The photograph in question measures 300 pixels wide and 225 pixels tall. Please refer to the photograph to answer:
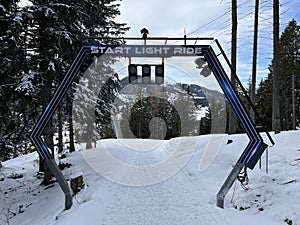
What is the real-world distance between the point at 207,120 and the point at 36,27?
35.9 metres

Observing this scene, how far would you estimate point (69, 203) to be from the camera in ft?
24.6

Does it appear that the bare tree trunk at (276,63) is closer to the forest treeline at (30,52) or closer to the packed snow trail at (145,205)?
the packed snow trail at (145,205)

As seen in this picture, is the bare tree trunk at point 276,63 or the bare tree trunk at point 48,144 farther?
the bare tree trunk at point 276,63

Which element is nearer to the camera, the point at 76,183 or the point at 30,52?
the point at 76,183

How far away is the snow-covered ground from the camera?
616 cm

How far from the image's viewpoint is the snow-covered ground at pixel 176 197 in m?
6.16

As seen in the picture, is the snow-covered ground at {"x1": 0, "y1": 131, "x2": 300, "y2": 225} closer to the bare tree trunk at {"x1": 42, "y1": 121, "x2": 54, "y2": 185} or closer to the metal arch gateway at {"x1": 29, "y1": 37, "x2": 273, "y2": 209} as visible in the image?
the bare tree trunk at {"x1": 42, "y1": 121, "x2": 54, "y2": 185}

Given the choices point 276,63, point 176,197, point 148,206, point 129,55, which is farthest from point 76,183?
point 276,63

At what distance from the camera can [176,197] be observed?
792 centimetres

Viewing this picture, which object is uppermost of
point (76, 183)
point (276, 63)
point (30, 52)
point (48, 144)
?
point (30, 52)

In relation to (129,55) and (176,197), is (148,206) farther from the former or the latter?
(129,55)

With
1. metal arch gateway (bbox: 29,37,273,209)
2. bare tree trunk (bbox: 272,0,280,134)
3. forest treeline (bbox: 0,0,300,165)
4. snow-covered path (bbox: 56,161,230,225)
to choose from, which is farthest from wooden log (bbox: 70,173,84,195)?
bare tree trunk (bbox: 272,0,280,134)

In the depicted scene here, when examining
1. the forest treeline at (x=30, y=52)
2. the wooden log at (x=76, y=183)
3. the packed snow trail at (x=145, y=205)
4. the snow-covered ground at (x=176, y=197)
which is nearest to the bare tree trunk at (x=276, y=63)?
the snow-covered ground at (x=176, y=197)

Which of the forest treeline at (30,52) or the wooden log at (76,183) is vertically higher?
the forest treeline at (30,52)
